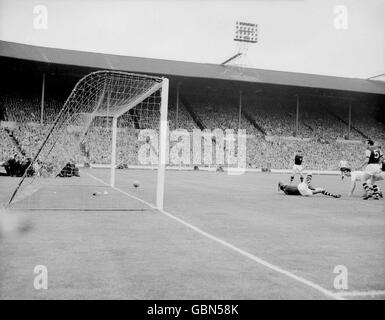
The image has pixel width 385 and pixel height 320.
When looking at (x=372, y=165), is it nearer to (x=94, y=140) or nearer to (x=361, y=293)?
(x=361, y=293)

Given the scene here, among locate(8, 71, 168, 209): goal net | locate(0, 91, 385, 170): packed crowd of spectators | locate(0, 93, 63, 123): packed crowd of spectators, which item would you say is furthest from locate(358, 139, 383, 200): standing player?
locate(0, 93, 63, 123): packed crowd of spectators

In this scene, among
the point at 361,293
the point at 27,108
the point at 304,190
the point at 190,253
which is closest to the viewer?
the point at 361,293

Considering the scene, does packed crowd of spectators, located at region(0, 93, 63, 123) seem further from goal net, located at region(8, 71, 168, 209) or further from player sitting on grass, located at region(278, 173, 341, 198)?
player sitting on grass, located at region(278, 173, 341, 198)

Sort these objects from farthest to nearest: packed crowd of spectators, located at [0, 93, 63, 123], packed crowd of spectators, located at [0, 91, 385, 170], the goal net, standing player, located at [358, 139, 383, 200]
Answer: packed crowd of spectators, located at [0, 93, 63, 123] < packed crowd of spectators, located at [0, 91, 385, 170] < standing player, located at [358, 139, 383, 200] < the goal net

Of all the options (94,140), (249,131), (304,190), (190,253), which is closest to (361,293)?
(190,253)

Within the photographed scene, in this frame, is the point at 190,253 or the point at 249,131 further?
the point at 249,131

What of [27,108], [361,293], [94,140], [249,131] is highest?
[27,108]

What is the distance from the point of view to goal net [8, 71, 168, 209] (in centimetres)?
1038

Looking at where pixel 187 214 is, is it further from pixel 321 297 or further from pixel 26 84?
pixel 26 84

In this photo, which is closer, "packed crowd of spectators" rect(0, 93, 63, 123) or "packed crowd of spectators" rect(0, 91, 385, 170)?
"packed crowd of spectators" rect(0, 91, 385, 170)

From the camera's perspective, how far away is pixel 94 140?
3741cm

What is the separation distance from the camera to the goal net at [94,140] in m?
10.4

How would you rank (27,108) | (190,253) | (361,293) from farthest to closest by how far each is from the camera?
(27,108)
(190,253)
(361,293)

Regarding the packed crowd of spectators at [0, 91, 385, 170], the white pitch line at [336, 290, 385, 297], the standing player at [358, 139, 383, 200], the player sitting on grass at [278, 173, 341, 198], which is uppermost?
the packed crowd of spectators at [0, 91, 385, 170]
